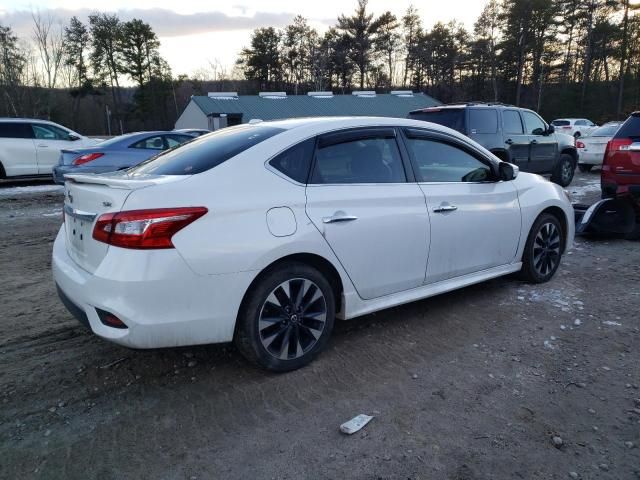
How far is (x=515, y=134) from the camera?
1028 centimetres

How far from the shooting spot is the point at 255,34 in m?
59.8

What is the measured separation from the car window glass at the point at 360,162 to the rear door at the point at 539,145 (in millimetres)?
8076

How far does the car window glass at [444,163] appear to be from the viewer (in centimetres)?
395

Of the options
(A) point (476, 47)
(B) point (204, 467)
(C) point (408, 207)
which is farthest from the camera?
(A) point (476, 47)

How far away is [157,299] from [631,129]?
282 inches

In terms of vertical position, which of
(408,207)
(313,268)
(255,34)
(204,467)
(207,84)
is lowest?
(204,467)

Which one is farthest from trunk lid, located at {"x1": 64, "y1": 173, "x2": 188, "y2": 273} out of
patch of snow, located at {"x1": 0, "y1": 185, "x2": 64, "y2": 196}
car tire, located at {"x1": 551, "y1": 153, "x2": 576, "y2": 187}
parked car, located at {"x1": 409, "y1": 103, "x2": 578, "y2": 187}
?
car tire, located at {"x1": 551, "y1": 153, "x2": 576, "y2": 187}

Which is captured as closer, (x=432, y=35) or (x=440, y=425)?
(x=440, y=425)

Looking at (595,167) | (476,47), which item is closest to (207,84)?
(476,47)

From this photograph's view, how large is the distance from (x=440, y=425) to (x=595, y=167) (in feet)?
56.7

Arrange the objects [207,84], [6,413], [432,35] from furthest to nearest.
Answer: [207,84]
[432,35]
[6,413]

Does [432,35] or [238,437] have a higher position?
[432,35]

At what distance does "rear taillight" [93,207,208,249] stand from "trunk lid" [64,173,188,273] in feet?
0.26

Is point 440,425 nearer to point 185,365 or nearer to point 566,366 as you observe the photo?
point 566,366
